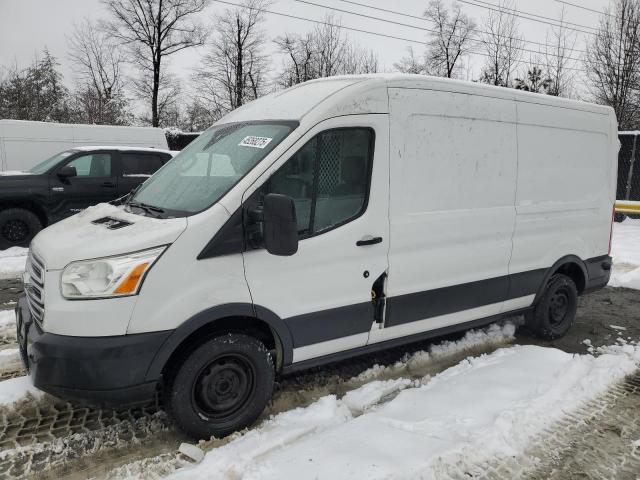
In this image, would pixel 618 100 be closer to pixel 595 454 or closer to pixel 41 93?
pixel 595 454

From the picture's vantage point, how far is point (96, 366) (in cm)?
272

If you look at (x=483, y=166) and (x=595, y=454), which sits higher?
(x=483, y=166)

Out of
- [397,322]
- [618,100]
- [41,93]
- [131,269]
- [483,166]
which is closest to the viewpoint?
[131,269]

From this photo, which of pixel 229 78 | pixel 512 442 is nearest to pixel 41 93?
pixel 229 78

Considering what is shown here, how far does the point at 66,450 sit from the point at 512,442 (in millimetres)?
2683

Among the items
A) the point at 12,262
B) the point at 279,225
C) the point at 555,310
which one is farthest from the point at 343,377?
the point at 12,262

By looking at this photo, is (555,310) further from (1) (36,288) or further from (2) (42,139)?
(2) (42,139)

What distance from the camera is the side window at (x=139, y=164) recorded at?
9.66m

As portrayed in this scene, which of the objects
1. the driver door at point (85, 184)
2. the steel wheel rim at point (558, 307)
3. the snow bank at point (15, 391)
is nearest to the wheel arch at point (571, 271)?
the steel wheel rim at point (558, 307)

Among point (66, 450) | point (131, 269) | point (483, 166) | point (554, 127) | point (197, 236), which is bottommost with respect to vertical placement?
point (66, 450)

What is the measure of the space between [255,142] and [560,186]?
10.1 feet

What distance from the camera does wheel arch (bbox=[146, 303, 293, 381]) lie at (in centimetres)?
287

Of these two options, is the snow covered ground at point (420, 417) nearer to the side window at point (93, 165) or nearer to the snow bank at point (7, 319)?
the snow bank at point (7, 319)

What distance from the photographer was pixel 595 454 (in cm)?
308
